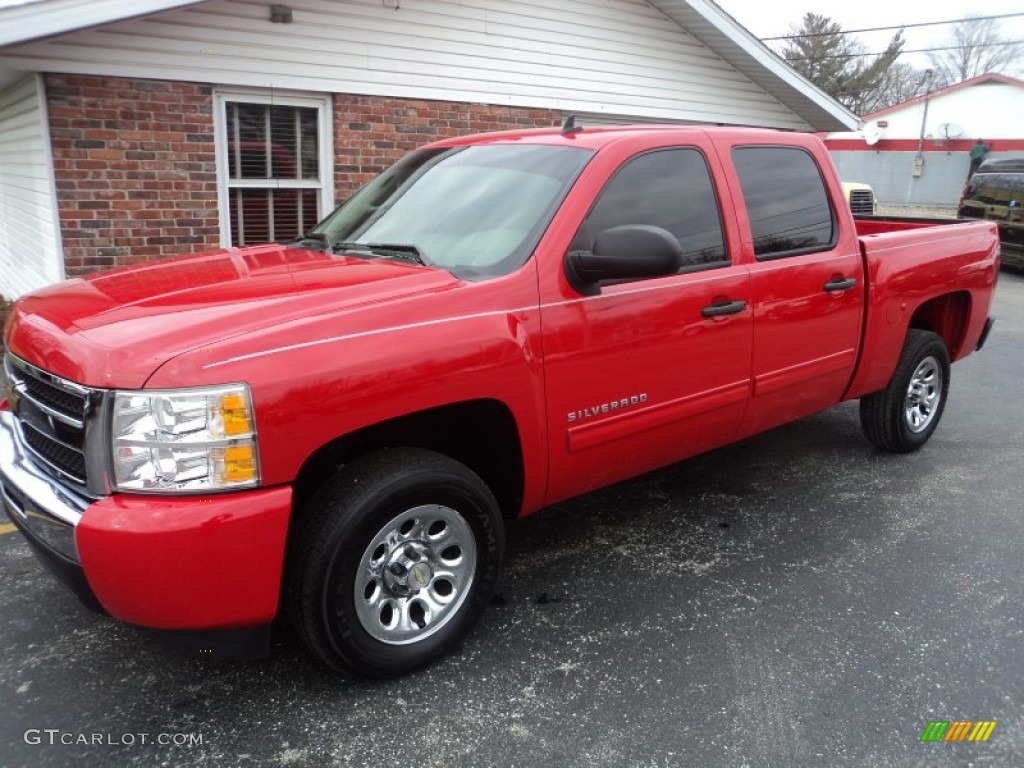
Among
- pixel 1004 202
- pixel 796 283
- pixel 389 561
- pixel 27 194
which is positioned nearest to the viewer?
pixel 389 561

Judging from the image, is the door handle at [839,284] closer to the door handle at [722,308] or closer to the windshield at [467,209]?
the door handle at [722,308]

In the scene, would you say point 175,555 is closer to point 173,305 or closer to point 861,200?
point 173,305

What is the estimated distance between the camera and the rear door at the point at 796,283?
3.88m

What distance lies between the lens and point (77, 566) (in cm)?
237


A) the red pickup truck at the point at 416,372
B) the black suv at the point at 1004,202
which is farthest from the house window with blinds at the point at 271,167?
the black suv at the point at 1004,202

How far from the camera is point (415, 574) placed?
2.87 metres

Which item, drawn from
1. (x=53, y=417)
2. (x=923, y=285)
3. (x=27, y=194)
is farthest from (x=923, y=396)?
(x=27, y=194)

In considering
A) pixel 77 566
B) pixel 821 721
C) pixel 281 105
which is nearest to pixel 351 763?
pixel 77 566

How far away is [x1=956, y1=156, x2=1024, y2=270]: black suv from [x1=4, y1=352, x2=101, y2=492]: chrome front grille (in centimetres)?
1497

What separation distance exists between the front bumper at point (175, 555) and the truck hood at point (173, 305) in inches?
15.0

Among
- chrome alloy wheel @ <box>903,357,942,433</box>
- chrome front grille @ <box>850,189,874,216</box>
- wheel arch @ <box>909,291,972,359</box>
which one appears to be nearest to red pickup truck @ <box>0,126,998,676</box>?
chrome alloy wheel @ <box>903,357,942,433</box>

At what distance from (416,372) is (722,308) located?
5.20 feet

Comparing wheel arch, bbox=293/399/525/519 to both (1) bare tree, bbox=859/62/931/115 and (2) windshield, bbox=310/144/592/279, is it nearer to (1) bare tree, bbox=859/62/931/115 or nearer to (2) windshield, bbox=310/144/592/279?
(2) windshield, bbox=310/144/592/279

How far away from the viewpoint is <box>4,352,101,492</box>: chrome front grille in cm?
246
